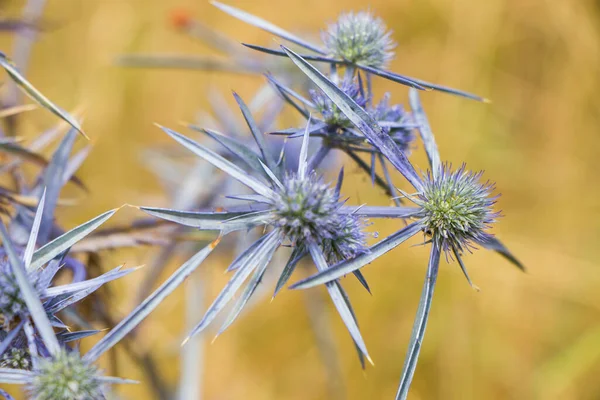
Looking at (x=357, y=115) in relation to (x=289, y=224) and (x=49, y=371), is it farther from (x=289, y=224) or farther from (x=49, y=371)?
(x=49, y=371)

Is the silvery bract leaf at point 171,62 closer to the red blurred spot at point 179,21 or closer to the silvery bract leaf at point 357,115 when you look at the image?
the red blurred spot at point 179,21

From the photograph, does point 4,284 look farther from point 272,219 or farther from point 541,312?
point 541,312

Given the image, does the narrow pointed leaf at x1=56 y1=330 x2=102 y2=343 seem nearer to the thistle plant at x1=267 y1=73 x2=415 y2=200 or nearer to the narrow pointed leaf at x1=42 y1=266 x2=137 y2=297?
the narrow pointed leaf at x1=42 y1=266 x2=137 y2=297

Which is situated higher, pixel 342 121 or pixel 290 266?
pixel 342 121

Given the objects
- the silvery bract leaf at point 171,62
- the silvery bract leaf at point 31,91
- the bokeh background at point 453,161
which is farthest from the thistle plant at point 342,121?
Answer: the bokeh background at point 453,161

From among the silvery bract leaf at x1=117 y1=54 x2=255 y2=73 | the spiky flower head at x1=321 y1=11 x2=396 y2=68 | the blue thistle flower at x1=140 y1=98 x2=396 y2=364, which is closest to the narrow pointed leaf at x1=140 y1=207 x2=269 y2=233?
the blue thistle flower at x1=140 y1=98 x2=396 y2=364

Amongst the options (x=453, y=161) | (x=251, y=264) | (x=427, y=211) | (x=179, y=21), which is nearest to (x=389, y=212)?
(x=427, y=211)
